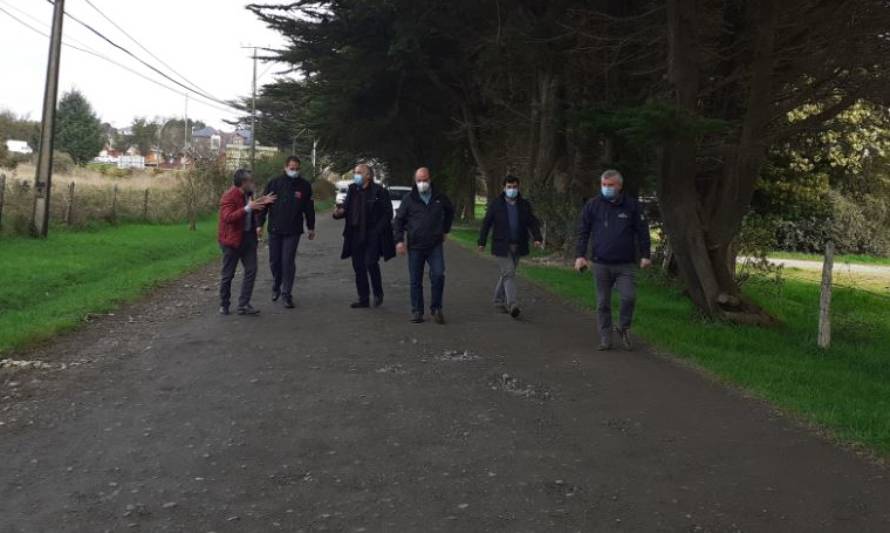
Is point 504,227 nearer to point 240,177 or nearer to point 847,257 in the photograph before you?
point 240,177

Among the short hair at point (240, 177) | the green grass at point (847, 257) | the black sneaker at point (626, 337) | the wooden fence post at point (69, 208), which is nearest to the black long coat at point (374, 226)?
the short hair at point (240, 177)

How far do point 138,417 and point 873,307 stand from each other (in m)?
15.2

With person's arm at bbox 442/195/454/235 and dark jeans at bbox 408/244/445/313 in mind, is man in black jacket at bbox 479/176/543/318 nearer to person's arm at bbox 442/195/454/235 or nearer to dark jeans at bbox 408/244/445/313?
person's arm at bbox 442/195/454/235

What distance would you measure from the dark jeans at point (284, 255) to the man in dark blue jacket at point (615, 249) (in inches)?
166

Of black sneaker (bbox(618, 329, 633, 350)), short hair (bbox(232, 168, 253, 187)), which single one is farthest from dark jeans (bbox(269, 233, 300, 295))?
black sneaker (bbox(618, 329, 633, 350))

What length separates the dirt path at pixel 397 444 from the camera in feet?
13.6

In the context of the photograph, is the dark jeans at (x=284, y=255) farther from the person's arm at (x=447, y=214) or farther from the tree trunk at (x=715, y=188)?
the tree trunk at (x=715, y=188)

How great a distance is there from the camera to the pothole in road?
21.6 feet

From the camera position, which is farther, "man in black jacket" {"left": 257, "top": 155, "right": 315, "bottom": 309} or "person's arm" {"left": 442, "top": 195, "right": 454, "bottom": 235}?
"man in black jacket" {"left": 257, "top": 155, "right": 315, "bottom": 309}

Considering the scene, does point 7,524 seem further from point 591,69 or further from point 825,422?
point 591,69

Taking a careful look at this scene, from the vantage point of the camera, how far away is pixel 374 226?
11.2 m

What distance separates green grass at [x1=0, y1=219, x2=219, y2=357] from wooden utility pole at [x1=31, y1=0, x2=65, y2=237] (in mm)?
607

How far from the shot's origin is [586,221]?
909cm

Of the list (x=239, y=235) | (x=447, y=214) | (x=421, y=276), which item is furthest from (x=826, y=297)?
(x=239, y=235)
